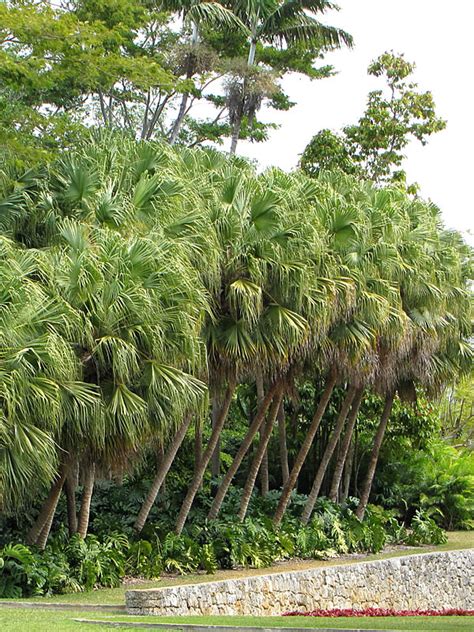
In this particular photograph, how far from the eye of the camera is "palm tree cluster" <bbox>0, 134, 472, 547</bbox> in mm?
15078

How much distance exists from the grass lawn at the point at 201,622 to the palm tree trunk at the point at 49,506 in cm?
398

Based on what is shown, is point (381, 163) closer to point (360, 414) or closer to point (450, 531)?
point (360, 414)

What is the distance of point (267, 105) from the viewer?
37.1m

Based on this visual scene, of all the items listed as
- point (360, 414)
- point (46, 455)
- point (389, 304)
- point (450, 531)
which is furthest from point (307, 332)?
point (450, 531)

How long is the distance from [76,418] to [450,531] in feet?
62.4

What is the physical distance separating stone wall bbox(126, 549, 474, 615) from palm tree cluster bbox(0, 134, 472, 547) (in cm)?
242

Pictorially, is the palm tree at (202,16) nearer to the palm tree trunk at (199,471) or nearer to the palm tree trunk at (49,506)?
the palm tree trunk at (199,471)

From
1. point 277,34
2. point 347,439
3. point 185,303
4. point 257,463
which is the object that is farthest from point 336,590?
point 277,34

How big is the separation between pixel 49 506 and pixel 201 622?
5.82 metres

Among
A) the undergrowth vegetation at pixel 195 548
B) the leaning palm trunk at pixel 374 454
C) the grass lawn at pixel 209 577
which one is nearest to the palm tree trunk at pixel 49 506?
the undergrowth vegetation at pixel 195 548

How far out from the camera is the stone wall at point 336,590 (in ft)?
49.7

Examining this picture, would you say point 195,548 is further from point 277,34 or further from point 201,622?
point 277,34

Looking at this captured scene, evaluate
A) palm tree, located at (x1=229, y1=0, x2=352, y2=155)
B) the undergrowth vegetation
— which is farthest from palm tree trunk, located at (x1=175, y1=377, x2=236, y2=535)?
palm tree, located at (x1=229, y1=0, x2=352, y2=155)

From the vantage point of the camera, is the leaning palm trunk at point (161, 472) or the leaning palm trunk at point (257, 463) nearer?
the leaning palm trunk at point (161, 472)
